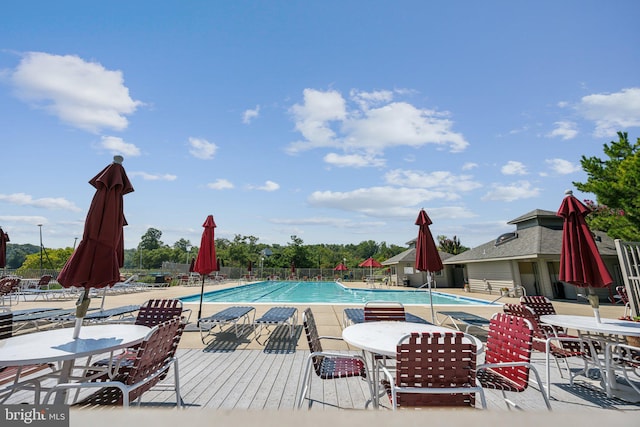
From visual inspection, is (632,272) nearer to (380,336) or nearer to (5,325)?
(380,336)

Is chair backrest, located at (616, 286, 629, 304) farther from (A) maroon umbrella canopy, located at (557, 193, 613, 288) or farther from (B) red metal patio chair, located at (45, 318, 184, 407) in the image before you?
(B) red metal patio chair, located at (45, 318, 184, 407)

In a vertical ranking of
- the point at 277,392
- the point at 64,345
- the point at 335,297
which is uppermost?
the point at 64,345

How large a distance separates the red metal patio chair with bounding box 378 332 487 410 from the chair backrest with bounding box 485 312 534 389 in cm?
75

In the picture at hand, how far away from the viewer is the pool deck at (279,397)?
880 millimetres

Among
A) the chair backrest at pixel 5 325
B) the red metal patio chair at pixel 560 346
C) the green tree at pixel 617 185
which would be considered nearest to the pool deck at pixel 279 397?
the red metal patio chair at pixel 560 346

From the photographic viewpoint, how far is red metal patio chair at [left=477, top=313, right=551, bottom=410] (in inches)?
95.7

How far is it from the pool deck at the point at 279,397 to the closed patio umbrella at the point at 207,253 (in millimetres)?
1589

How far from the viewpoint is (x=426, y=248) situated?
6.85m

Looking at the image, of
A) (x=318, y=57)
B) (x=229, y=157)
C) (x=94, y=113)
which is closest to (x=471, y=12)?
(x=318, y=57)

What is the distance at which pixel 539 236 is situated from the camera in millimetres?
15680

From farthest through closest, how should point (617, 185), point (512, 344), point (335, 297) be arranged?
point (335, 297) < point (617, 185) < point (512, 344)

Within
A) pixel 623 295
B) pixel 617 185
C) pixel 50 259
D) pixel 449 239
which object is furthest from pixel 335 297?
pixel 50 259

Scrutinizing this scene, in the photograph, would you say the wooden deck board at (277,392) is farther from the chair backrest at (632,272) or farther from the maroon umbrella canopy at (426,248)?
the chair backrest at (632,272)

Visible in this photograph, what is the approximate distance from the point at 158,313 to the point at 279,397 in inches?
97.7
